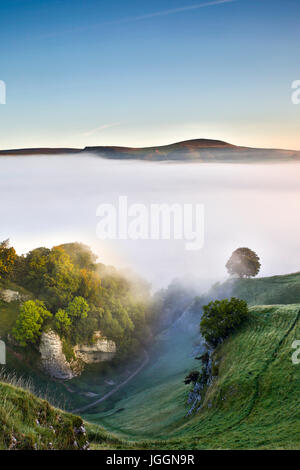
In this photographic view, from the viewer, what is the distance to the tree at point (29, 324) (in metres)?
61.4

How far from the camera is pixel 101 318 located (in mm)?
73562

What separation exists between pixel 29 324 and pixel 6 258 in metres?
15.6

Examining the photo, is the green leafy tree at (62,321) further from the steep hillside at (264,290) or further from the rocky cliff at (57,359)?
the steep hillside at (264,290)

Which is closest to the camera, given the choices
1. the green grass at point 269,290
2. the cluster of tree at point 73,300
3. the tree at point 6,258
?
the cluster of tree at point 73,300

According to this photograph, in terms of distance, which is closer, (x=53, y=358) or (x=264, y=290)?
(x=53, y=358)

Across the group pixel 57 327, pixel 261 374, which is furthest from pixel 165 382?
pixel 261 374

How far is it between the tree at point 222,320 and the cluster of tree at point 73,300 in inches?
1113

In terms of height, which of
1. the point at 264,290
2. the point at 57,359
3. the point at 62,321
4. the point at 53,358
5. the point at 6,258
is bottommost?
the point at 57,359

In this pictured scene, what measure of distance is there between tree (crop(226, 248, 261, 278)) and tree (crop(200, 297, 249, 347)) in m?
49.6

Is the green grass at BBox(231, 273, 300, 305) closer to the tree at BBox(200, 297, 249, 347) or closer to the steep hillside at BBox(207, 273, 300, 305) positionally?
the steep hillside at BBox(207, 273, 300, 305)

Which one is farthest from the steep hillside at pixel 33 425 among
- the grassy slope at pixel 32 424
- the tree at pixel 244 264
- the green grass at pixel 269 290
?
the tree at pixel 244 264

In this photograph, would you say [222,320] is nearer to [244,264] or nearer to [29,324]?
[29,324]

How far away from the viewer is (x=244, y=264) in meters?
100

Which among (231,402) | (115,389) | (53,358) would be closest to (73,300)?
(53,358)
